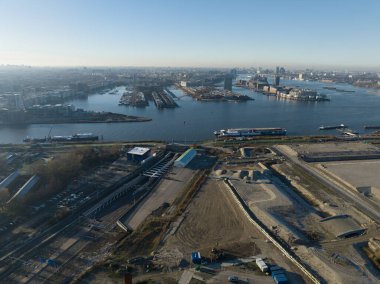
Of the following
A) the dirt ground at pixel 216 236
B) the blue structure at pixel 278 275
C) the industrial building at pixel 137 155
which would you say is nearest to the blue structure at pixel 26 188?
the industrial building at pixel 137 155

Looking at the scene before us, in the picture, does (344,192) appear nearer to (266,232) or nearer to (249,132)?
(266,232)

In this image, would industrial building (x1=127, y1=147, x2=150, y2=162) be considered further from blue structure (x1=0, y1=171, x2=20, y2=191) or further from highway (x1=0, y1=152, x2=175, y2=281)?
blue structure (x1=0, y1=171, x2=20, y2=191)

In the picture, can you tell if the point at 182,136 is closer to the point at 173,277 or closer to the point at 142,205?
the point at 142,205

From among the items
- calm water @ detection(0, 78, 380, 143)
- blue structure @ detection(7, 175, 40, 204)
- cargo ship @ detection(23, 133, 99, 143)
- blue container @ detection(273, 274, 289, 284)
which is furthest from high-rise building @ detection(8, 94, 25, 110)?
blue container @ detection(273, 274, 289, 284)

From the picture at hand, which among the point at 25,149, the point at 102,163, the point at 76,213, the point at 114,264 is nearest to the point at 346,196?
the point at 114,264

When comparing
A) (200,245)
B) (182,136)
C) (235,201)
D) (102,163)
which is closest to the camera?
(200,245)

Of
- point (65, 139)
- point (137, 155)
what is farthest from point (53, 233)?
point (65, 139)
